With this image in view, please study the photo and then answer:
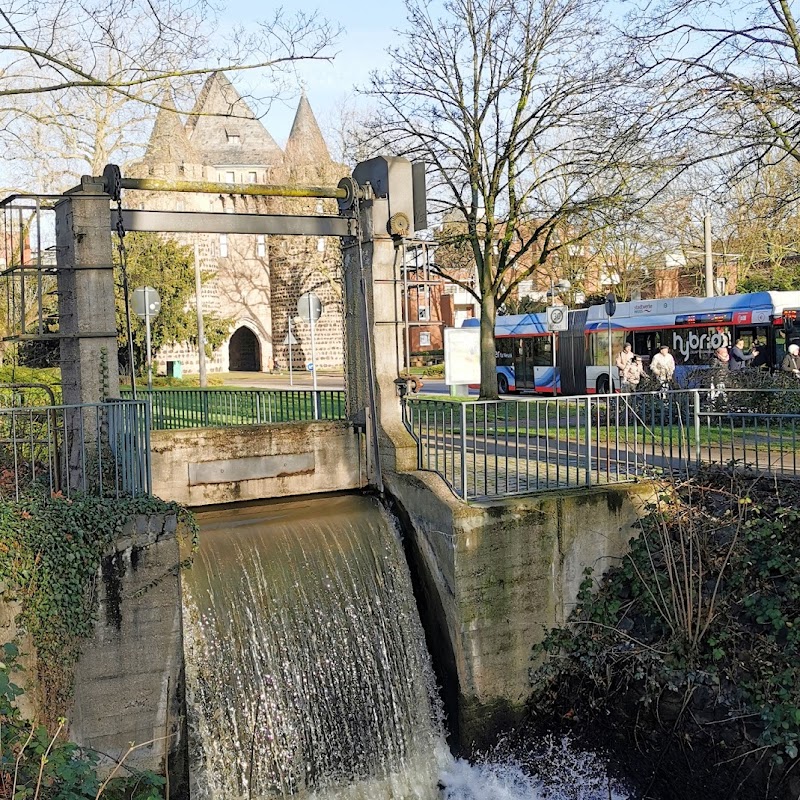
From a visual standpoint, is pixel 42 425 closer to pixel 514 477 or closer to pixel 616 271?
pixel 514 477

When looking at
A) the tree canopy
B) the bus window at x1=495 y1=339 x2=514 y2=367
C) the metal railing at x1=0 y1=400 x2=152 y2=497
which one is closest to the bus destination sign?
the bus window at x1=495 y1=339 x2=514 y2=367

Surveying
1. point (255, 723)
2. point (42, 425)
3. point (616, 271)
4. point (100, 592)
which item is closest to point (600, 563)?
point (255, 723)

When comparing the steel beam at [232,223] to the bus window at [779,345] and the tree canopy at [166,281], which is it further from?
the tree canopy at [166,281]

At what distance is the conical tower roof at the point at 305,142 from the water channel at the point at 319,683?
41.8 metres

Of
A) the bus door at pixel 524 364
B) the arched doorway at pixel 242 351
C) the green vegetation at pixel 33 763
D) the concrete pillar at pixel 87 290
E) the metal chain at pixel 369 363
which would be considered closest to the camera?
the green vegetation at pixel 33 763

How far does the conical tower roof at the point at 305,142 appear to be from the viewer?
52.3 m

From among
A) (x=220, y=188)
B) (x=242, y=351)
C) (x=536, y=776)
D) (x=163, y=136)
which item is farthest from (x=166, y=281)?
(x=536, y=776)

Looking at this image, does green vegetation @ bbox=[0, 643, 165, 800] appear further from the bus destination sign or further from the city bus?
the bus destination sign

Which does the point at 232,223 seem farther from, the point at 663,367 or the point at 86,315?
the point at 663,367


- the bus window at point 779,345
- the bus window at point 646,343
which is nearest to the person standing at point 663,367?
the bus window at point 779,345

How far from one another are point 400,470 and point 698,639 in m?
3.56

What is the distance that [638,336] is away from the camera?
3064 cm

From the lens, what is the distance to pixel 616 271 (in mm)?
44188

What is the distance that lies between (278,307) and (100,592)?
5164 cm
